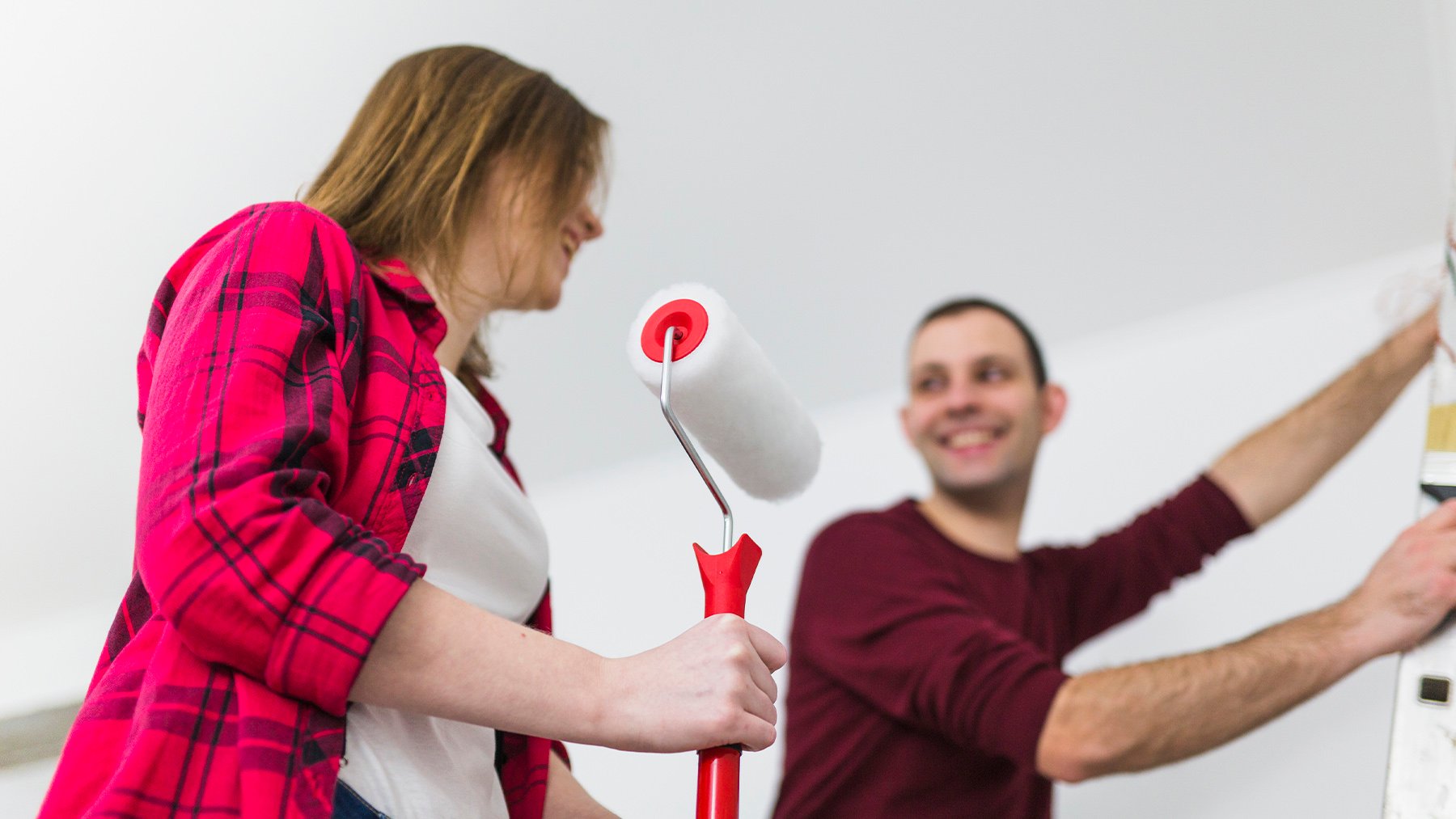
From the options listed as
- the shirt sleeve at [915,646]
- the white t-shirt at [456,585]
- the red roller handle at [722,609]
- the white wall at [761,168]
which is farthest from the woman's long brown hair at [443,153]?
the shirt sleeve at [915,646]

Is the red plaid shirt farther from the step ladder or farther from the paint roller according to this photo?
the step ladder

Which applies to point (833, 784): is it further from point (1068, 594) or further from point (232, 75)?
point (232, 75)

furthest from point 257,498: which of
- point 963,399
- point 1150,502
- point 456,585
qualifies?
point 1150,502

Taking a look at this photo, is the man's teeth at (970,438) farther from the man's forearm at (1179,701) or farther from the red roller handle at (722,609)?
the red roller handle at (722,609)

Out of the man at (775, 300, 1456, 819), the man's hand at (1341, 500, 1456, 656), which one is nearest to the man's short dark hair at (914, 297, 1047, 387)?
the man at (775, 300, 1456, 819)

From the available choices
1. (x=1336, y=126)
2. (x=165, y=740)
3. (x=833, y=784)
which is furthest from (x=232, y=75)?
(x=1336, y=126)

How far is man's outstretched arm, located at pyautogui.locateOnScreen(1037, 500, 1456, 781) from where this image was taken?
0.93m

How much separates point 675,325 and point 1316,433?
42.7 inches

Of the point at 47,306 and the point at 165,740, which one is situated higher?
the point at 47,306

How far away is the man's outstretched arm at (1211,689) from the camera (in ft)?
3.06

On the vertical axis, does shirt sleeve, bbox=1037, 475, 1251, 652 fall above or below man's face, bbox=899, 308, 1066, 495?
below

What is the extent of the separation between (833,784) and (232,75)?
3.65 ft

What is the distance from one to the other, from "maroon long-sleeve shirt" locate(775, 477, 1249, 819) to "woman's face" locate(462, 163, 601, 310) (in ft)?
Result: 2.17

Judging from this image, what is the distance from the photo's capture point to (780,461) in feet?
2.86
